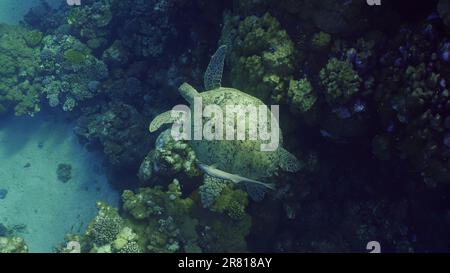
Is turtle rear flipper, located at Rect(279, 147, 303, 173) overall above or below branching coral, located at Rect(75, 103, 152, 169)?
below

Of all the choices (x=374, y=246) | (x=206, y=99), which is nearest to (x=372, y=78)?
(x=206, y=99)

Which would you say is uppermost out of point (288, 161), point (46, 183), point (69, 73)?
point (69, 73)

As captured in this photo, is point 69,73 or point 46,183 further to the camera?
point 69,73

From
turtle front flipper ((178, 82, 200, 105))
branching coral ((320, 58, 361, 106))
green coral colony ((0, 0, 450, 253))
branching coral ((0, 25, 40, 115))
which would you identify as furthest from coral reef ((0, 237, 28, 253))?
branching coral ((320, 58, 361, 106))

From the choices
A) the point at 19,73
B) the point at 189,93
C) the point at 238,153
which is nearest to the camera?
the point at 238,153

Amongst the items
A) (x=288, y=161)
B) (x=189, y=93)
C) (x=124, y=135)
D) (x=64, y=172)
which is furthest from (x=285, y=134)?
(x=64, y=172)

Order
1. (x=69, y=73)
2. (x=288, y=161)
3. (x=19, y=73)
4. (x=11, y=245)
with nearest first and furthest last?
(x=288, y=161), (x=11, y=245), (x=69, y=73), (x=19, y=73)

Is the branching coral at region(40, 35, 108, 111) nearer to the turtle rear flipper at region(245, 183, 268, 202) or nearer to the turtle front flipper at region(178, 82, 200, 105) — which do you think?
the turtle front flipper at region(178, 82, 200, 105)

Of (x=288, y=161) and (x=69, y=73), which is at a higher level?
(x=69, y=73)

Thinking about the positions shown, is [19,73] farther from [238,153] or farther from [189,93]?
[238,153]
